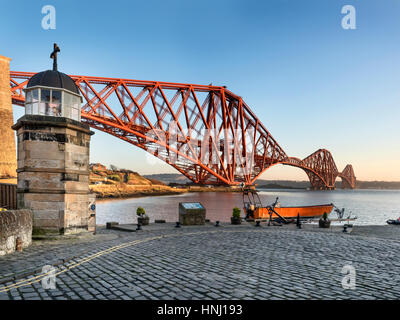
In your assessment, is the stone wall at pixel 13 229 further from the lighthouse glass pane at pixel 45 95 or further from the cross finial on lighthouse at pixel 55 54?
the cross finial on lighthouse at pixel 55 54

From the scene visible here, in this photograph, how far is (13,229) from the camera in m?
8.00

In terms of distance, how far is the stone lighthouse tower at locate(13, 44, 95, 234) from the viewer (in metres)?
9.47

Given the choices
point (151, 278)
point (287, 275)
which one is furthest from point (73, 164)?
point (287, 275)

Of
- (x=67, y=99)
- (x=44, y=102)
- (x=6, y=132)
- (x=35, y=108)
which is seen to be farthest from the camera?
(x=6, y=132)

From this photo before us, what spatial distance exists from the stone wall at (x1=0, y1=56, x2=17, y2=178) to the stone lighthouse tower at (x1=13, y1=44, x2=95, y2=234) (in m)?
15.0

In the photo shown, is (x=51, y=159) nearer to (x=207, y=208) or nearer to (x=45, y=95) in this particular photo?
(x=45, y=95)

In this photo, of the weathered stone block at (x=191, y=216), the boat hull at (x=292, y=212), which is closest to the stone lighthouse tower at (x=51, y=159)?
the weathered stone block at (x=191, y=216)

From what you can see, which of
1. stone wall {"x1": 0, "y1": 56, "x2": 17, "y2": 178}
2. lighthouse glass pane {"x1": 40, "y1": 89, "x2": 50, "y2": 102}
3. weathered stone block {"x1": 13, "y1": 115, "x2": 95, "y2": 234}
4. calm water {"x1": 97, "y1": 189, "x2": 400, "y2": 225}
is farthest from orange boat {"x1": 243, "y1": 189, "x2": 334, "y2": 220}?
stone wall {"x1": 0, "y1": 56, "x2": 17, "y2": 178}

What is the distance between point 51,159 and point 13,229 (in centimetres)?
257

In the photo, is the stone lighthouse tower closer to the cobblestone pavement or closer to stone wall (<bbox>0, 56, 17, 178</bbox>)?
the cobblestone pavement

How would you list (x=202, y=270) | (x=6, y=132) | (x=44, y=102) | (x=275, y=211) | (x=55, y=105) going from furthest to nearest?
(x=275, y=211) < (x=6, y=132) < (x=55, y=105) < (x=44, y=102) < (x=202, y=270)

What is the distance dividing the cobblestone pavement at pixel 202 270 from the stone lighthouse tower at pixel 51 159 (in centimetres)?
121

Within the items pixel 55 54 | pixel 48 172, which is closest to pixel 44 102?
pixel 55 54

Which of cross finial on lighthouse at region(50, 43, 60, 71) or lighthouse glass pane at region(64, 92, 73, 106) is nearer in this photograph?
lighthouse glass pane at region(64, 92, 73, 106)
